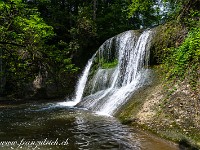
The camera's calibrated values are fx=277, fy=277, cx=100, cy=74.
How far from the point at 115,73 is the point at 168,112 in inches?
355

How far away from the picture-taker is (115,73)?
17406mm

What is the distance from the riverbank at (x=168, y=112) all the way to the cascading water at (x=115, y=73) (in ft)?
5.01

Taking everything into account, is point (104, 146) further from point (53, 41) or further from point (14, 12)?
point (53, 41)

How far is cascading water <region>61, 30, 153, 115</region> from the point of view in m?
13.4

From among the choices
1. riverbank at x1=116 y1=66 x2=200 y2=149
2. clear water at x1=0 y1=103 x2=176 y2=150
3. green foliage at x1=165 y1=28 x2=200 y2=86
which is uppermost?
green foliage at x1=165 y1=28 x2=200 y2=86

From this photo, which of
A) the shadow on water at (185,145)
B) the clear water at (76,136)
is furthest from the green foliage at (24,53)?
the shadow on water at (185,145)

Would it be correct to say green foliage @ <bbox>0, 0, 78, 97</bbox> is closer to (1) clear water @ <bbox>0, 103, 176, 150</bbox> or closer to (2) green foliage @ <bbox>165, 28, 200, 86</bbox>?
(1) clear water @ <bbox>0, 103, 176, 150</bbox>

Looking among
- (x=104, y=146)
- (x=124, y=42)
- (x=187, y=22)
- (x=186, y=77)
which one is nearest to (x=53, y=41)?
(x=124, y=42)

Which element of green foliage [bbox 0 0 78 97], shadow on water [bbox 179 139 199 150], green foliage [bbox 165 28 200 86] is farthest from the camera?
green foliage [bbox 165 28 200 86]

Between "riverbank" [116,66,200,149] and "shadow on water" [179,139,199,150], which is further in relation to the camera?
"riverbank" [116,66,200,149]

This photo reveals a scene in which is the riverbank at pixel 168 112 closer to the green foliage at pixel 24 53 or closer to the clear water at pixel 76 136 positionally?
the clear water at pixel 76 136

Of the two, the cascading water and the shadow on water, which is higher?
the cascading water

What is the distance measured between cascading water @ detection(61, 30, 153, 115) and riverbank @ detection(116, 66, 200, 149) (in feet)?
5.01

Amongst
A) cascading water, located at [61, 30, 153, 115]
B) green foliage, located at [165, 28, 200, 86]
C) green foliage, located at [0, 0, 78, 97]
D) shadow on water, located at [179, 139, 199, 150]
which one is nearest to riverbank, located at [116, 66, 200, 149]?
shadow on water, located at [179, 139, 199, 150]
